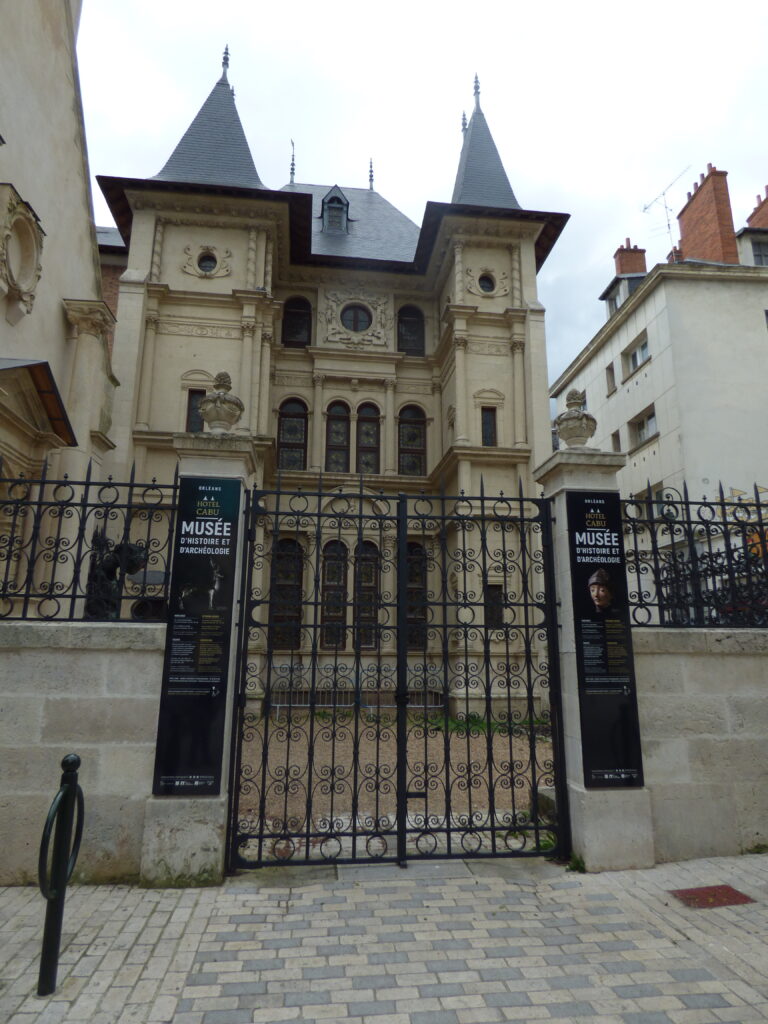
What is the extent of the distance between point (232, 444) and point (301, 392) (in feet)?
52.2

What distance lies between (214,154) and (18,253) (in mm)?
12787

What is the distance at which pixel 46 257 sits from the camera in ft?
37.3

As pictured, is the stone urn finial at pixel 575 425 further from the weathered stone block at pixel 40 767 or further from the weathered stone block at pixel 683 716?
the weathered stone block at pixel 40 767

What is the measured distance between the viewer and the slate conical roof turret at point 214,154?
19578 mm

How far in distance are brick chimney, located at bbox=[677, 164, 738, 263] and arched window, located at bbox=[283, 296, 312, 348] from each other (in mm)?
15083

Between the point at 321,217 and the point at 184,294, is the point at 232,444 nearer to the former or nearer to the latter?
the point at 184,294

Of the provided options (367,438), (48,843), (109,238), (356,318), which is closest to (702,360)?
(367,438)

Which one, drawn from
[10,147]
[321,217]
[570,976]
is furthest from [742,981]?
[321,217]

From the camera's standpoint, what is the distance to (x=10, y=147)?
9828 mm

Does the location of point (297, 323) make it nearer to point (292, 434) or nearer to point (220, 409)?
point (292, 434)

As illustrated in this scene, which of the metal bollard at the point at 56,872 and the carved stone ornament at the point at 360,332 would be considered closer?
the metal bollard at the point at 56,872

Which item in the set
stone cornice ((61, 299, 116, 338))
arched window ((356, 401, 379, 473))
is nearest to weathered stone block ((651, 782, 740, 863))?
stone cornice ((61, 299, 116, 338))

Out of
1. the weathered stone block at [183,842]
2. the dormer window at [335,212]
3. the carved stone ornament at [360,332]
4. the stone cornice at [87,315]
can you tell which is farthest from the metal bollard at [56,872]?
the dormer window at [335,212]

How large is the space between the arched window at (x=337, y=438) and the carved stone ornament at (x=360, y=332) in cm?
228
